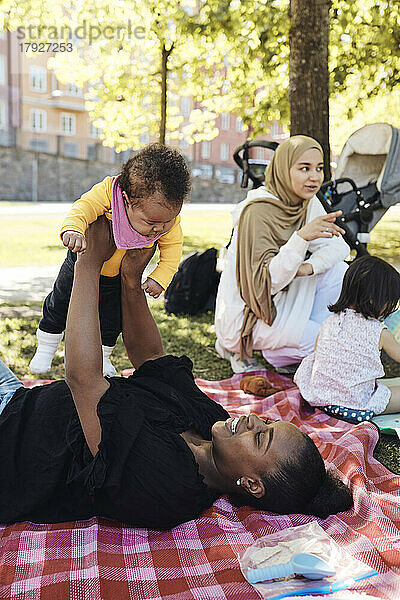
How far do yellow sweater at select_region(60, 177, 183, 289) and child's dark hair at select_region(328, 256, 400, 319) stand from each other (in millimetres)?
1209

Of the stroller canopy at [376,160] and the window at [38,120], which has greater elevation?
the window at [38,120]

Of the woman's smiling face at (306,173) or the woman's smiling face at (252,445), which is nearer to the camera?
the woman's smiling face at (252,445)

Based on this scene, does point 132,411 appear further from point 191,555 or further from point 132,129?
point 132,129

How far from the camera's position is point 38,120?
39969 millimetres

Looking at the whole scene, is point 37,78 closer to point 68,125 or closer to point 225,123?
point 68,125

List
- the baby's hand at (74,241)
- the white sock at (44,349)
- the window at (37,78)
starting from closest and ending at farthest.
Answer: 1. the baby's hand at (74,241)
2. the white sock at (44,349)
3. the window at (37,78)

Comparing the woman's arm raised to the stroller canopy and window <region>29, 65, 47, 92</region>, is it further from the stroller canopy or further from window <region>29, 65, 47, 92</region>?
window <region>29, 65, 47, 92</region>

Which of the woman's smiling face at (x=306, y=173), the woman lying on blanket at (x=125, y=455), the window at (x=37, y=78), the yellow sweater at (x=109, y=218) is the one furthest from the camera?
the window at (x=37, y=78)

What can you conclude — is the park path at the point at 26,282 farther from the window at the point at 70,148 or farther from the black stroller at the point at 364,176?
the window at the point at 70,148

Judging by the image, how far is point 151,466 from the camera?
226cm

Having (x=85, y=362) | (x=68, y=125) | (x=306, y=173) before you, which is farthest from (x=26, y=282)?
(x=68, y=125)

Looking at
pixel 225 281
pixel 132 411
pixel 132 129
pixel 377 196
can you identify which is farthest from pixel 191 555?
pixel 132 129

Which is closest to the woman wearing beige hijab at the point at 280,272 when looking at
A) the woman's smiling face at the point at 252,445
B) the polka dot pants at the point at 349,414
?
the polka dot pants at the point at 349,414

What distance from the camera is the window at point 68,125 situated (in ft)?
136
